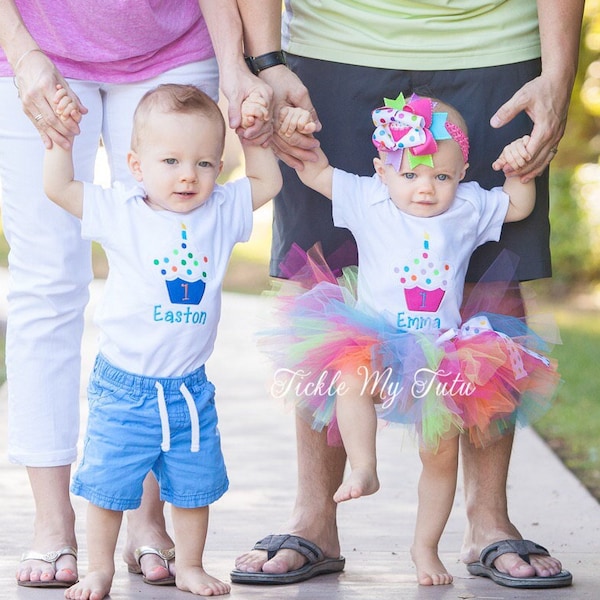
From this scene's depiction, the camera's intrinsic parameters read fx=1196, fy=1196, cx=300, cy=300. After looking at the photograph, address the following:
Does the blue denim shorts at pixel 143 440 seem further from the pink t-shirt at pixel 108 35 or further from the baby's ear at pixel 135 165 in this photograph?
the pink t-shirt at pixel 108 35

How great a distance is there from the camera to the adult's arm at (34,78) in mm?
2768

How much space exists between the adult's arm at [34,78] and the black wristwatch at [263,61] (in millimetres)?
469

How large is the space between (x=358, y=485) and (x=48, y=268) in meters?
0.97

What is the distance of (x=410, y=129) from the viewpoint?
2.94 m

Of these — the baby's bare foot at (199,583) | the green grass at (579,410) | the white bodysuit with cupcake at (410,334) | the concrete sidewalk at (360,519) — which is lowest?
the green grass at (579,410)

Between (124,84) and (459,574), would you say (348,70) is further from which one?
(459,574)

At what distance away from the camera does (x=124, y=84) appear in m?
3.06

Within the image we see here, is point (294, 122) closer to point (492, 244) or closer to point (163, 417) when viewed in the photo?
point (492, 244)

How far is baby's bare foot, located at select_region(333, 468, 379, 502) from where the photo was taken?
110 inches

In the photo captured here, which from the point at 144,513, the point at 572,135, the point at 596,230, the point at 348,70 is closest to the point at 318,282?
the point at 348,70

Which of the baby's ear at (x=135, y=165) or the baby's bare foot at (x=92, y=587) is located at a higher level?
the baby's ear at (x=135, y=165)

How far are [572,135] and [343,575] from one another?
8626mm

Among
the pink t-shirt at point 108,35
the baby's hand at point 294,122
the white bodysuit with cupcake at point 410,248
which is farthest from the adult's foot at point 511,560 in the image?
the pink t-shirt at point 108,35

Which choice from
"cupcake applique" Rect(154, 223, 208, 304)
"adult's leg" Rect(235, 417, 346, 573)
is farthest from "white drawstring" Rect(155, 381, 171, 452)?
"adult's leg" Rect(235, 417, 346, 573)
